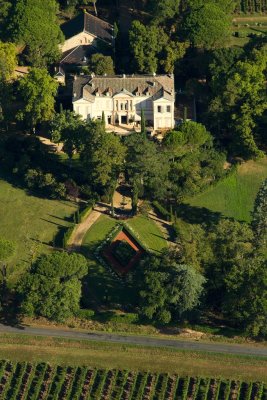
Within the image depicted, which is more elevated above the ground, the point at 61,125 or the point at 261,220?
the point at 61,125

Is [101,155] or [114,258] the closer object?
[114,258]

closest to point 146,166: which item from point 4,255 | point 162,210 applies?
point 162,210

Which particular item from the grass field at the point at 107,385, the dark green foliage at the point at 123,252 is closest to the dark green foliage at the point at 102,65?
the dark green foliage at the point at 123,252

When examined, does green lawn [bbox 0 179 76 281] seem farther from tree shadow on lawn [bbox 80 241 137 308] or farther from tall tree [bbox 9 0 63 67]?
tall tree [bbox 9 0 63 67]

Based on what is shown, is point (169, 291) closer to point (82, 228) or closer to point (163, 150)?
point (82, 228)

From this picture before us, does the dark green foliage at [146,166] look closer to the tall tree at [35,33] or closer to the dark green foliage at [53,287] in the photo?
the dark green foliage at [53,287]

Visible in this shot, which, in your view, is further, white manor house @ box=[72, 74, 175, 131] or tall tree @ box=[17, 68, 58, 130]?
white manor house @ box=[72, 74, 175, 131]

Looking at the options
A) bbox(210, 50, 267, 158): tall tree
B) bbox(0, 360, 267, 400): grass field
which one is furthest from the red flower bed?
bbox(210, 50, 267, 158): tall tree
